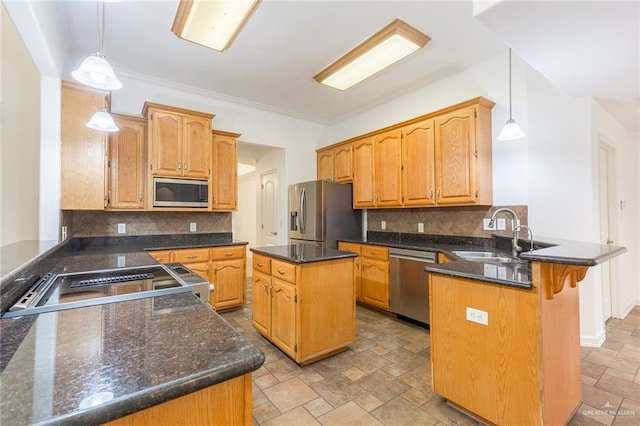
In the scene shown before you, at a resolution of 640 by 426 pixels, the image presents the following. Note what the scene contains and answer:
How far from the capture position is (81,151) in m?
2.80

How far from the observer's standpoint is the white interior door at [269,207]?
508cm

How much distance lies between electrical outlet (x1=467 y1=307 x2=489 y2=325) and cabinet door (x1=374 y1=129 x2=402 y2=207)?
2.10m

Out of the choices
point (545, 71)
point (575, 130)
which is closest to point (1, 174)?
point (545, 71)

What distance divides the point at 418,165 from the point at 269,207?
285 centimetres

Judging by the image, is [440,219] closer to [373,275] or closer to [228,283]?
[373,275]

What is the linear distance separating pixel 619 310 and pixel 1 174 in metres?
6.01

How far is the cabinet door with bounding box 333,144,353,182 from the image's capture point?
441 cm

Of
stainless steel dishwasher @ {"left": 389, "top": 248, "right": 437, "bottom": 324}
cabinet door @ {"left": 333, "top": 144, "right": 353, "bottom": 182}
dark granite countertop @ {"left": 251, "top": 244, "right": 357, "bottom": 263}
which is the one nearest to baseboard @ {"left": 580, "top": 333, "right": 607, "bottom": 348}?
stainless steel dishwasher @ {"left": 389, "top": 248, "right": 437, "bottom": 324}

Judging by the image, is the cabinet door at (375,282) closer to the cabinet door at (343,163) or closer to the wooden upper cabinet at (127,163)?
the cabinet door at (343,163)

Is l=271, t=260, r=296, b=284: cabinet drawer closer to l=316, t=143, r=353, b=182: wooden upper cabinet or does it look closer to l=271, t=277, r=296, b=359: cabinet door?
l=271, t=277, r=296, b=359: cabinet door

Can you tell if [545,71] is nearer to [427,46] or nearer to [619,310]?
[427,46]

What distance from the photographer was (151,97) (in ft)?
12.0

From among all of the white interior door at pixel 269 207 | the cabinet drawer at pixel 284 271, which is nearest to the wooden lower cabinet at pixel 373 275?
the cabinet drawer at pixel 284 271

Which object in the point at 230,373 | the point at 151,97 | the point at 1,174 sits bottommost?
the point at 230,373
